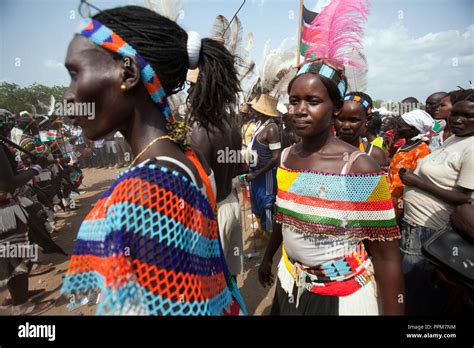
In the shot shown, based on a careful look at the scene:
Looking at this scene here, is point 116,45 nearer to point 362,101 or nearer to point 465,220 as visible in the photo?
point 465,220

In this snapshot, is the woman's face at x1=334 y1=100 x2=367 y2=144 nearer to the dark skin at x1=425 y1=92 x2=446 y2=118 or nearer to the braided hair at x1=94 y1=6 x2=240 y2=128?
the braided hair at x1=94 y1=6 x2=240 y2=128

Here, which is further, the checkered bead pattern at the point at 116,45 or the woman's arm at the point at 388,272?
the woman's arm at the point at 388,272

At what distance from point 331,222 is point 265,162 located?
128 inches

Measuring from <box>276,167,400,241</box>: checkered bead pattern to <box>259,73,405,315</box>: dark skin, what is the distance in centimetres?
6

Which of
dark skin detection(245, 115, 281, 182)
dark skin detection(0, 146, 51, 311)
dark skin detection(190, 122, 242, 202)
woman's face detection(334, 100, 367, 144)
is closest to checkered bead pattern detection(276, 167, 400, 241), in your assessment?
dark skin detection(190, 122, 242, 202)

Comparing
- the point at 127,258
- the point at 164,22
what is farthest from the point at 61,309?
the point at 164,22

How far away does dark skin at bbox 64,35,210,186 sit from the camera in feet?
3.42

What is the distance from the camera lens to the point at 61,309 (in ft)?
11.8

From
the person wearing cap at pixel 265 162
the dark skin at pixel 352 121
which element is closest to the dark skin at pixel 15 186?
the person wearing cap at pixel 265 162

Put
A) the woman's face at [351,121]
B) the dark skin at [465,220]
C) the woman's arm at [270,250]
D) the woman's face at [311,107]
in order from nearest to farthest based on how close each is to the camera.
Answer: the woman's face at [311,107]
the dark skin at [465,220]
the woman's arm at [270,250]
the woman's face at [351,121]

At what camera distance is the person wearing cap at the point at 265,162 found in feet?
15.2

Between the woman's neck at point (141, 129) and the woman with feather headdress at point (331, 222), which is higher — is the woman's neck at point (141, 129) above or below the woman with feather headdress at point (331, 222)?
above

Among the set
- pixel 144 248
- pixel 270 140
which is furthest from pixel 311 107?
pixel 270 140

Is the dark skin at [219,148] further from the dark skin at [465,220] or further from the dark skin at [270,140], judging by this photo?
the dark skin at [465,220]
